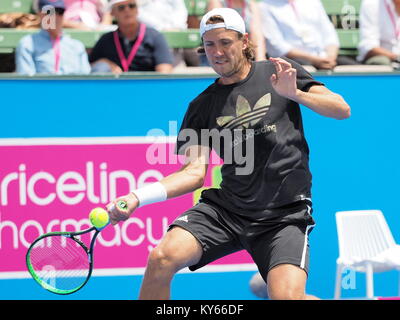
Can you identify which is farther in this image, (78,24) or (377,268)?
(78,24)

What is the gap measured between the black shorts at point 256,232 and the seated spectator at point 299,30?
301cm

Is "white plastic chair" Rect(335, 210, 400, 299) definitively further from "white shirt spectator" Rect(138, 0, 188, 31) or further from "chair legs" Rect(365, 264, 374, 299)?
"white shirt spectator" Rect(138, 0, 188, 31)

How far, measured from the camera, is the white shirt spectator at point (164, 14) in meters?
8.53

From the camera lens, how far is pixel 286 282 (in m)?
5.12

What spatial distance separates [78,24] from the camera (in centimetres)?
842

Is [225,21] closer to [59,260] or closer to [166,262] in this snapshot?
[166,262]

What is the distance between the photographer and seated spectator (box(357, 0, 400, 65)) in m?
8.38

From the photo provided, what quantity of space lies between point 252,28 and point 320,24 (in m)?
0.64

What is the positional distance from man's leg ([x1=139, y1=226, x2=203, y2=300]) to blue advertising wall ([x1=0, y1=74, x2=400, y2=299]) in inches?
85.4

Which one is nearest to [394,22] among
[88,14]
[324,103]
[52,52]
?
[88,14]

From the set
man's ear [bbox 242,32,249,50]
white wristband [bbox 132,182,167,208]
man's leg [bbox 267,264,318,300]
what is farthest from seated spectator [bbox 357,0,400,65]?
man's leg [bbox 267,264,318,300]

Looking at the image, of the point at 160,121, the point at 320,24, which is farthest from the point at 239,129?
the point at 320,24

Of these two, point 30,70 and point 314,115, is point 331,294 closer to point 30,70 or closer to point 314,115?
point 314,115

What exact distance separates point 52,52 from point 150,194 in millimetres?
2731
